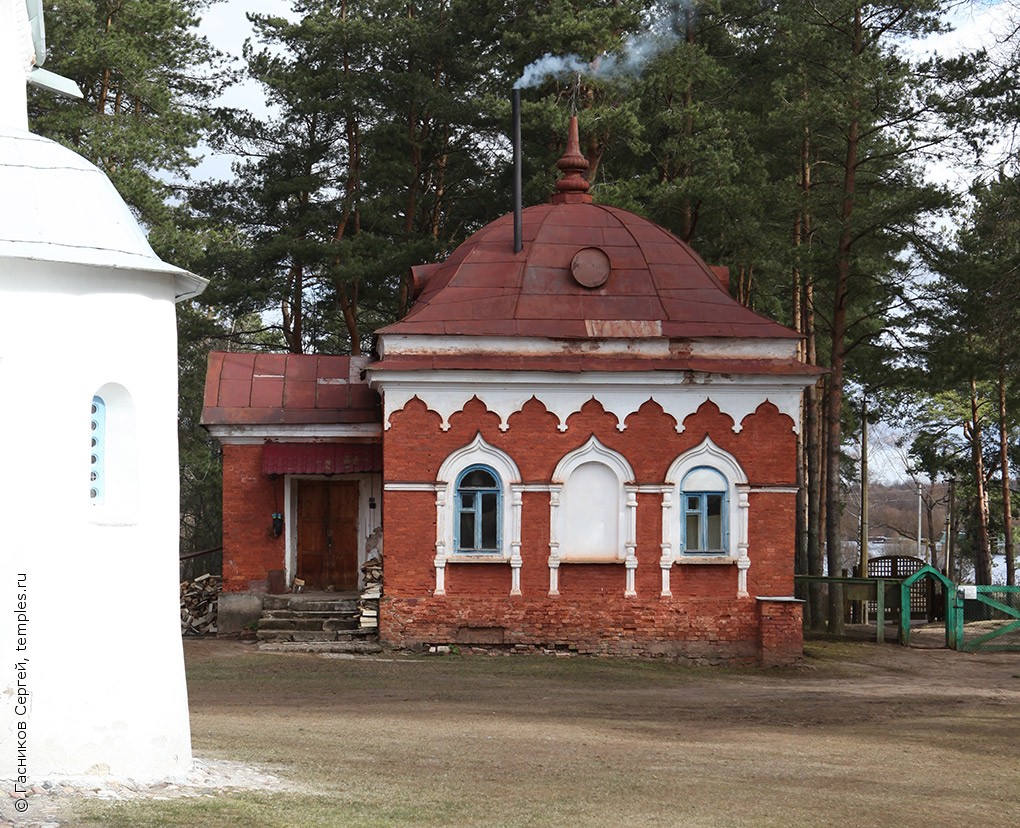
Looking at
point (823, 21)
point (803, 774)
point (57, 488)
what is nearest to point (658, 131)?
point (823, 21)

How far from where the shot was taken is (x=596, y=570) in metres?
22.2

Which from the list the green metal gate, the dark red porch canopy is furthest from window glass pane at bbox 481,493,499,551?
the green metal gate

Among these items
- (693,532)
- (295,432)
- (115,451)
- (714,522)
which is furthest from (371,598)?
(115,451)

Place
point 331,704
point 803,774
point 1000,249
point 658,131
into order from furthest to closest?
point 658,131 < point 1000,249 < point 331,704 < point 803,774

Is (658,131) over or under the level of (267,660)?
over

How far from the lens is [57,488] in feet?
31.6

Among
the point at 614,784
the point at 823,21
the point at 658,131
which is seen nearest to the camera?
the point at 614,784

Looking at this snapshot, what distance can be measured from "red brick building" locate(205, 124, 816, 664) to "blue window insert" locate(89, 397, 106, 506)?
38.4ft

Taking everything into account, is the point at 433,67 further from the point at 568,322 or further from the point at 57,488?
the point at 57,488

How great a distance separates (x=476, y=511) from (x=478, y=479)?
0.48 meters

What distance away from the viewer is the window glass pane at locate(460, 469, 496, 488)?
2220cm

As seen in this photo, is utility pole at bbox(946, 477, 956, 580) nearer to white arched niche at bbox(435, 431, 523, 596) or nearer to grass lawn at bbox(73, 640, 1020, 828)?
grass lawn at bbox(73, 640, 1020, 828)

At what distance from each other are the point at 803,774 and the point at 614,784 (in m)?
1.81

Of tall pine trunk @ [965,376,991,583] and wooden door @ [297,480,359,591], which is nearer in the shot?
wooden door @ [297,480,359,591]
